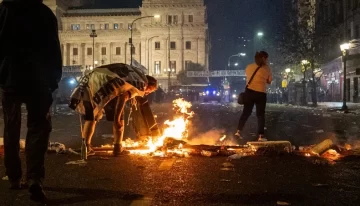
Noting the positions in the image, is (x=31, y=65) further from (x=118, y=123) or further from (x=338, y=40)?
(x=338, y=40)

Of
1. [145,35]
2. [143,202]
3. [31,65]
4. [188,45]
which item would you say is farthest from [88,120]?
[188,45]

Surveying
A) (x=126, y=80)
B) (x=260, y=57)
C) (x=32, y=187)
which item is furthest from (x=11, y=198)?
(x=260, y=57)

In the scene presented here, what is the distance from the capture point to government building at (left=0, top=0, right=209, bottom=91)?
338 ft

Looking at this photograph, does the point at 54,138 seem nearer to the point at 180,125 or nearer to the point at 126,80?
the point at 180,125

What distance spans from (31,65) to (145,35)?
102 meters

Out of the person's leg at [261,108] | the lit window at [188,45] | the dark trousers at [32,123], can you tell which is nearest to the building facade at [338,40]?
the person's leg at [261,108]

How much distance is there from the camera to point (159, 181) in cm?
490

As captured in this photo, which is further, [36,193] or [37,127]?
[37,127]

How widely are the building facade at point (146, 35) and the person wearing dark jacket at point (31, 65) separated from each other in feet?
316

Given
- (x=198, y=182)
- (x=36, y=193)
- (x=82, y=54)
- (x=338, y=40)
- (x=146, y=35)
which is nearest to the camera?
(x=36, y=193)

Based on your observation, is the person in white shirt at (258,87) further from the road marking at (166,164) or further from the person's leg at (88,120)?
the person's leg at (88,120)

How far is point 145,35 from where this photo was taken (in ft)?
343

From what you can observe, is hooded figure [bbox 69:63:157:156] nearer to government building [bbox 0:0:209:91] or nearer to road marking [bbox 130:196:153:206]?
road marking [bbox 130:196:153:206]

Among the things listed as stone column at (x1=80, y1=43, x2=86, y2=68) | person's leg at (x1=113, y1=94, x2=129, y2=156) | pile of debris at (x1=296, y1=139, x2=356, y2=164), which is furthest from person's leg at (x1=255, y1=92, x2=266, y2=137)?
stone column at (x1=80, y1=43, x2=86, y2=68)
